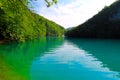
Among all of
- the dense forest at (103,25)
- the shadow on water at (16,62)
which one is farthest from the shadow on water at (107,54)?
the dense forest at (103,25)

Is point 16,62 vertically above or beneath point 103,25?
beneath

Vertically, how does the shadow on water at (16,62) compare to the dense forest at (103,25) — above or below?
below

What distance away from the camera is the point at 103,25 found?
15038 centimetres

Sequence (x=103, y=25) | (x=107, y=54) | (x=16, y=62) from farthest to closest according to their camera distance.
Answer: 1. (x=103, y=25)
2. (x=107, y=54)
3. (x=16, y=62)

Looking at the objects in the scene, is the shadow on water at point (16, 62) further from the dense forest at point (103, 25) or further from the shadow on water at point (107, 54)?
the dense forest at point (103, 25)

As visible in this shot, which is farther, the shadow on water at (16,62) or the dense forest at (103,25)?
the dense forest at (103,25)

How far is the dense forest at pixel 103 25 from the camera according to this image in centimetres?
13962

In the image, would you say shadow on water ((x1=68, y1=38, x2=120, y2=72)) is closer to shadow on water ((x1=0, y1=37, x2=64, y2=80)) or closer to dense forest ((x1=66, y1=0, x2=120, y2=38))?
shadow on water ((x1=0, y1=37, x2=64, y2=80))

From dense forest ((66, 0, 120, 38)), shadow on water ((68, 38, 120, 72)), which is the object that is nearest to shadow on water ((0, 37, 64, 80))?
shadow on water ((68, 38, 120, 72))

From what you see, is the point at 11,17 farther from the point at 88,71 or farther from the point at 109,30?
the point at 109,30

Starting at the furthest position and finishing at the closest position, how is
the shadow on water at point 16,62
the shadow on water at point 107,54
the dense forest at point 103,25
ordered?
the dense forest at point 103,25
the shadow on water at point 107,54
the shadow on water at point 16,62

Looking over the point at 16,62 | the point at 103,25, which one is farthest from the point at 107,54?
the point at 103,25

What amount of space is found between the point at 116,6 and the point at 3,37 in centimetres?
10447

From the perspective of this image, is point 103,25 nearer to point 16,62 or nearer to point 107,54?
point 107,54
